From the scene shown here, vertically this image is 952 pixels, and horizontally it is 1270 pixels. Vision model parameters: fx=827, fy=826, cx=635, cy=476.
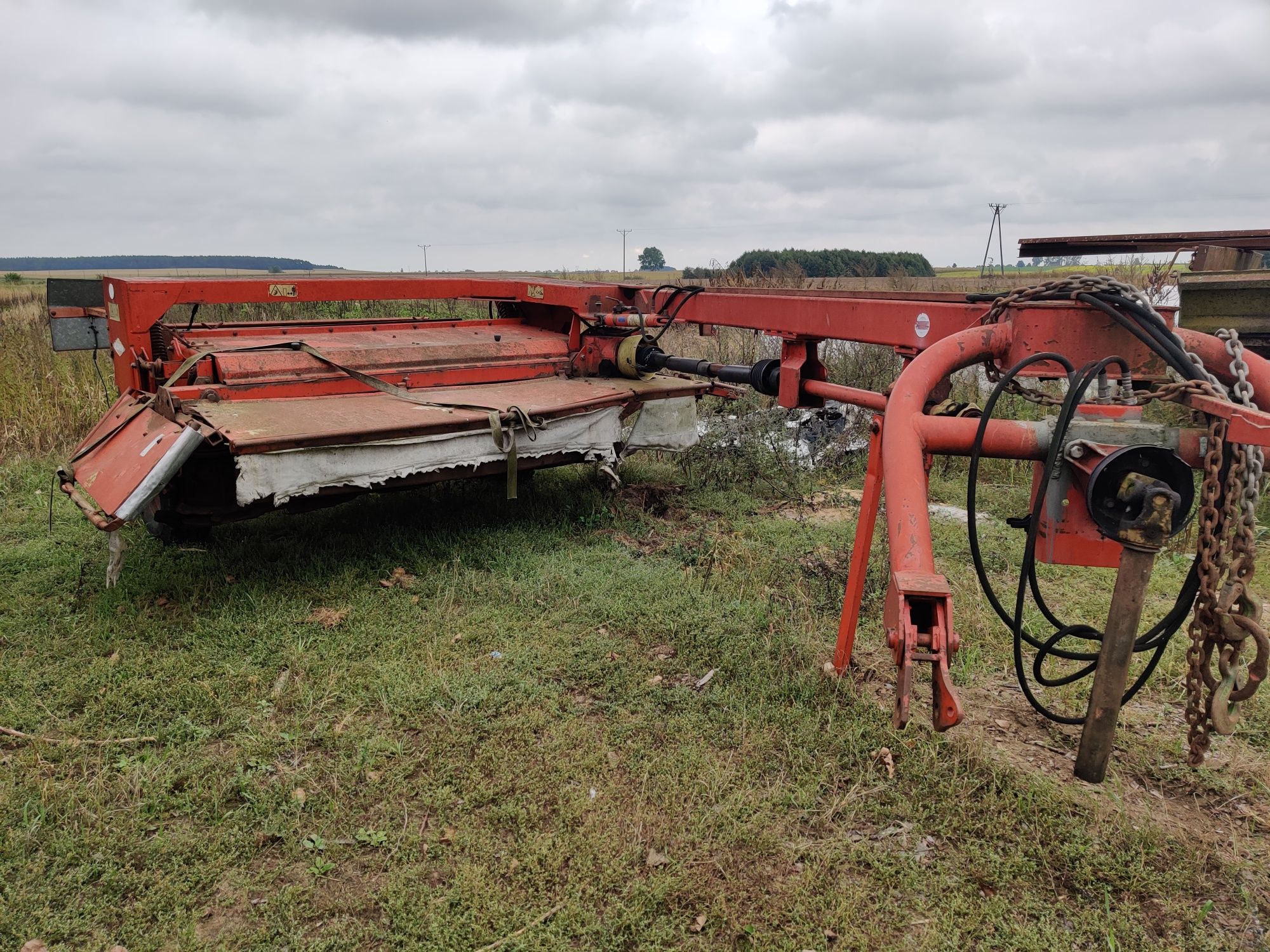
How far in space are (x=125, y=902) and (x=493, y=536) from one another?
294cm

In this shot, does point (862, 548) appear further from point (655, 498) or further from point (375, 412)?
point (655, 498)

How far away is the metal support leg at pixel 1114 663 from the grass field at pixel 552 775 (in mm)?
498

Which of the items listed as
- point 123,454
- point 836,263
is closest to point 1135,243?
point 123,454

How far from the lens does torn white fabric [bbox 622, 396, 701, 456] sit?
5.66m

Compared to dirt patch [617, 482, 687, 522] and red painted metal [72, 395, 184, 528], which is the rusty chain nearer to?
dirt patch [617, 482, 687, 522]

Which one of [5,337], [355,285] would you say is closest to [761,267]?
[355,285]

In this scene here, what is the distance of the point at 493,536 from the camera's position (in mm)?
5137

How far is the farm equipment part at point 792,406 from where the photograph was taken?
6.86 ft

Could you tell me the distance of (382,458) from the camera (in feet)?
13.8

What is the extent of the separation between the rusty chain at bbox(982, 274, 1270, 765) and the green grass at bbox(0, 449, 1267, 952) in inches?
28.9

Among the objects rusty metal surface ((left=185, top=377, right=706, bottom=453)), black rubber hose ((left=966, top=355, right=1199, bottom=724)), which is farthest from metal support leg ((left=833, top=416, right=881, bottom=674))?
rusty metal surface ((left=185, top=377, right=706, bottom=453))

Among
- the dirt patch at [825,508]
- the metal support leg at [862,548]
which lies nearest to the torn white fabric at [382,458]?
the dirt patch at [825,508]

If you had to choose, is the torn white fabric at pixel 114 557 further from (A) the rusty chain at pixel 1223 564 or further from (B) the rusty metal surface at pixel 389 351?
(A) the rusty chain at pixel 1223 564

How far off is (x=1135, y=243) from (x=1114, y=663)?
3.14m
